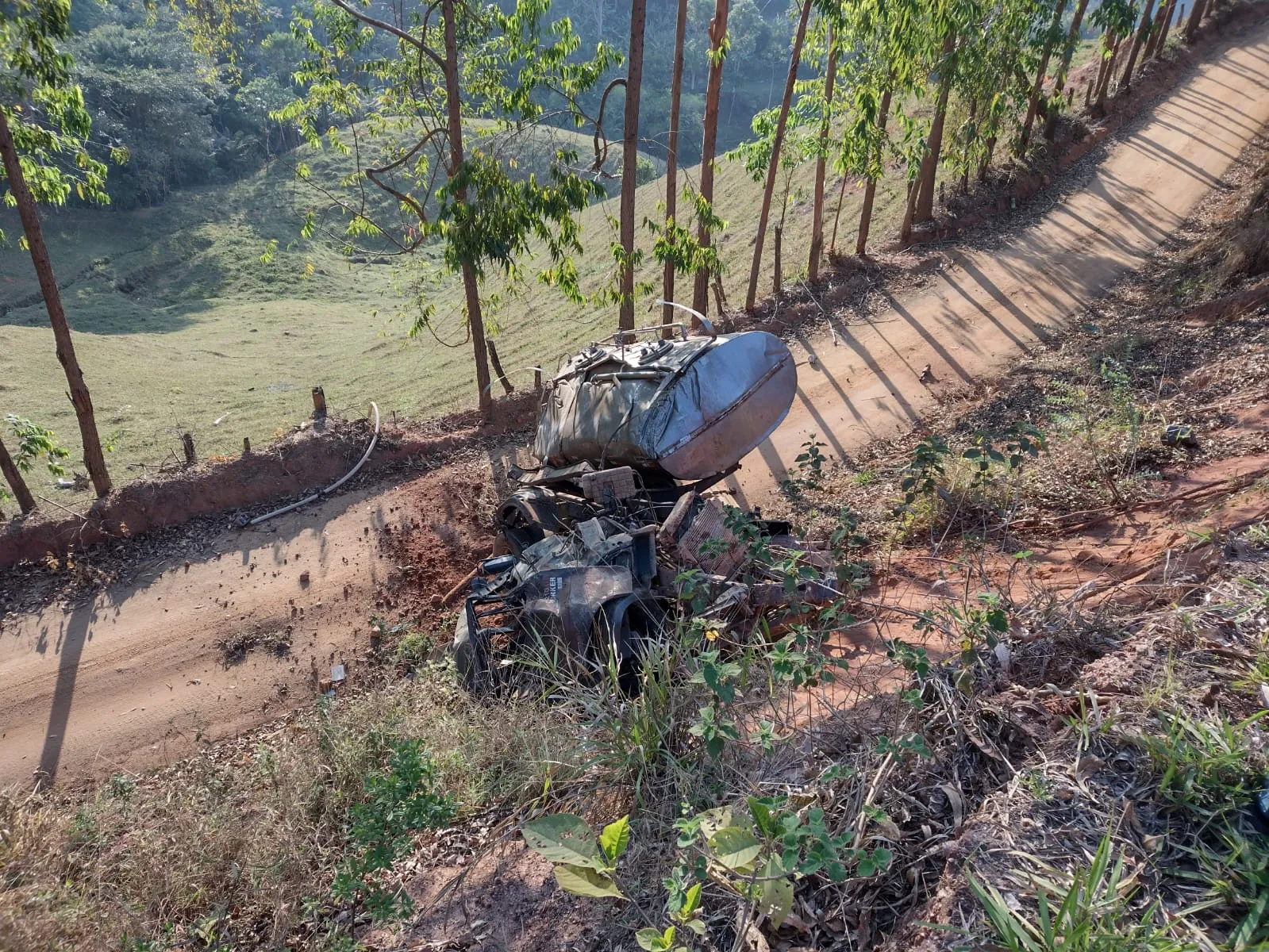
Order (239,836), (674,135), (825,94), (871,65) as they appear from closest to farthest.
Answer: (239,836), (674,135), (871,65), (825,94)

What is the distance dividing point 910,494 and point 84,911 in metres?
6.14

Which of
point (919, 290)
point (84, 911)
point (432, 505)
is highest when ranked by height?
point (84, 911)

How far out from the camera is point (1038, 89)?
1922cm

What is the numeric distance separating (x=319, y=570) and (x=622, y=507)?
15.5 feet

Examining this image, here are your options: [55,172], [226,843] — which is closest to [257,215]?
[55,172]

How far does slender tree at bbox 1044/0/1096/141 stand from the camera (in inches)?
741

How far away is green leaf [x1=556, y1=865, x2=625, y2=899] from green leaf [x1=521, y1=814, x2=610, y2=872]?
4cm

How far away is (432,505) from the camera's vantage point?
11.0 m

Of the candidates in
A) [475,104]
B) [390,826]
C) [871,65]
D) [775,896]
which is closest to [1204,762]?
[775,896]

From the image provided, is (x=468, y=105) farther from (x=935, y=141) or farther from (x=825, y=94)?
(x=935, y=141)

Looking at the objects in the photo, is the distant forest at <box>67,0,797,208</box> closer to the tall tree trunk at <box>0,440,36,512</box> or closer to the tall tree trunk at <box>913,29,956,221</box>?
the tall tree trunk at <box>913,29,956,221</box>

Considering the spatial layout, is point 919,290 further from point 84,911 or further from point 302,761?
point 84,911

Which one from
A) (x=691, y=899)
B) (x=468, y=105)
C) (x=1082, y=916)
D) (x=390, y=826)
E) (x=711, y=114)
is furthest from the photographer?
(x=711, y=114)

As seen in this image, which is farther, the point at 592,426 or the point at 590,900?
the point at 592,426
